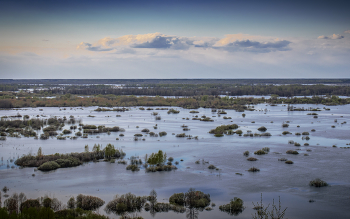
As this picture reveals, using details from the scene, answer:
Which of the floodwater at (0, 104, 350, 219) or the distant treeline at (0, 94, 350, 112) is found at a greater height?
the distant treeline at (0, 94, 350, 112)

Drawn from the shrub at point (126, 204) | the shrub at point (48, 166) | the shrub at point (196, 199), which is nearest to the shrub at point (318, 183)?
the shrub at point (196, 199)

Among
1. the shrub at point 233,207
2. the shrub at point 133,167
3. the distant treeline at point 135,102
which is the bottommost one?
the shrub at point 233,207

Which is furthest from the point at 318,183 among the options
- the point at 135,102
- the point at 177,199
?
the point at 135,102

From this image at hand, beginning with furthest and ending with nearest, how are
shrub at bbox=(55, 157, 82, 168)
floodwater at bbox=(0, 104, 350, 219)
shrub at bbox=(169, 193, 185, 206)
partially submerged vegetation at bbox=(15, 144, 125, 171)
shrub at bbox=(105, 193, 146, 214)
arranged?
shrub at bbox=(55, 157, 82, 168) → partially submerged vegetation at bbox=(15, 144, 125, 171) → floodwater at bbox=(0, 104, 350, 219) → shrub at bbox=(169, 193, 185, 206) → shrub at bbox=(105, 193, 146, 214)

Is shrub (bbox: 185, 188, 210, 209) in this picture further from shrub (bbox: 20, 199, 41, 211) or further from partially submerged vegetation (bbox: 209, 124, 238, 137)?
partially submerged vegetation (bbox: 209, 124, 238, 137)

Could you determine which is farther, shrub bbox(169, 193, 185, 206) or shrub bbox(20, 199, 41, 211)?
shrub bbox(169, 193, 185, 206)

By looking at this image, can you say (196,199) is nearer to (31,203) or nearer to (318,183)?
(318,183)

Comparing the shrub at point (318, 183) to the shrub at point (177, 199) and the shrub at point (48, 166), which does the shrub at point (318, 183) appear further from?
the shrub at point (48, 166)

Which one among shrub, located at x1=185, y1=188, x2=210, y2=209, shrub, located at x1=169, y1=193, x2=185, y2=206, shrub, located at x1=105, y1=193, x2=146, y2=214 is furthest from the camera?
shrub, located at x1=169, y1=193, x2=185, y2=206

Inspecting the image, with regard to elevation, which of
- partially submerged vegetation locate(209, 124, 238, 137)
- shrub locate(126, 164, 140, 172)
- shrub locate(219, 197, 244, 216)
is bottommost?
shrub locate(219, 197, 244, 216)

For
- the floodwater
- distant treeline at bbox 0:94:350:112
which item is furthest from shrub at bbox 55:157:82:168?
distant treeline at bbox 0:94:350:112

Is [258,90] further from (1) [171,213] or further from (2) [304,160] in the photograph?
(1) [171,213]
